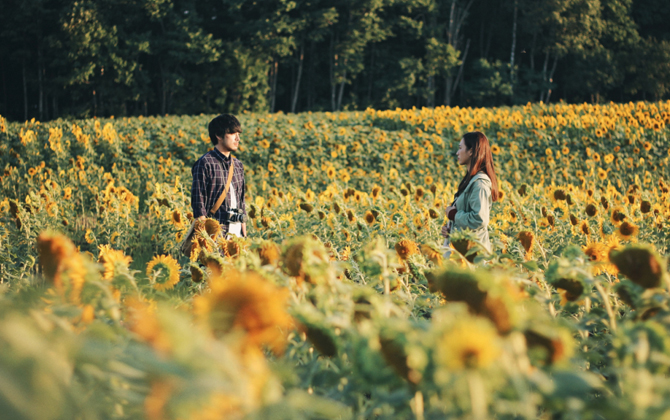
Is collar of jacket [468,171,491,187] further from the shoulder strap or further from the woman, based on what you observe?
the shoulder strap

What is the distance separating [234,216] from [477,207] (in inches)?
70.4

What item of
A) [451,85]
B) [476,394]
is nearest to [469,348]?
[476,394]

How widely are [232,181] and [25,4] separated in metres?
28.6

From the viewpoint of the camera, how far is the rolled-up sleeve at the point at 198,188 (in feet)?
12.1

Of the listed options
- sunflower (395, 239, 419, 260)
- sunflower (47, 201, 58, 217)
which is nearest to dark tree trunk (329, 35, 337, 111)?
sunflower (47, 201, 58, 217)

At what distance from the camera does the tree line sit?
2692 cm

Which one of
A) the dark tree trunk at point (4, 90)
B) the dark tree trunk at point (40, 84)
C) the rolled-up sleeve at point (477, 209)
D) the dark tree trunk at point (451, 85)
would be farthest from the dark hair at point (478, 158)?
the dark tree trunk at point (4, 90)

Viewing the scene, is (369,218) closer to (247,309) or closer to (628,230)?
(628,230)

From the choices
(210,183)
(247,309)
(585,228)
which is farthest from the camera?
(585,228)

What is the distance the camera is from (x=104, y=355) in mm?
590

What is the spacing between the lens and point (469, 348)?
71 cm

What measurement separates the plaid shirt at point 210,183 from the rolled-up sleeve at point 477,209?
5.53 ft

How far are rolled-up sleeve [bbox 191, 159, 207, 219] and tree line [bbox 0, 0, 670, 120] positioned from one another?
961 inches

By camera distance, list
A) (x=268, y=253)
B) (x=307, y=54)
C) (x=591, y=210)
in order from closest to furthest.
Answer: (x=268, y=253)
(x=591, y=210)
(x=307, y=54)
